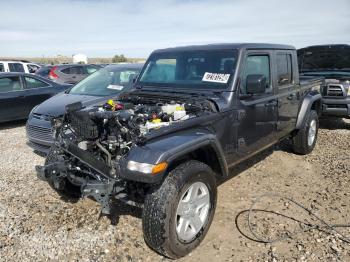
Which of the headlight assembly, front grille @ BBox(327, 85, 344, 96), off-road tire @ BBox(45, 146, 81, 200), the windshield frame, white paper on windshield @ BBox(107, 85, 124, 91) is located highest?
the windshield frame

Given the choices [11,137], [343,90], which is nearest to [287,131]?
[343,90]

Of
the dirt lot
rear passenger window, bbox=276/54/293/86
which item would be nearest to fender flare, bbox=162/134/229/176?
the dirt lot

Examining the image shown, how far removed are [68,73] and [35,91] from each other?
17.2 feet

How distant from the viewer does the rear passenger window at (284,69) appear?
4.94 meters

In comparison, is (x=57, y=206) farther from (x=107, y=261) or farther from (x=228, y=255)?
(x=228, y=255)

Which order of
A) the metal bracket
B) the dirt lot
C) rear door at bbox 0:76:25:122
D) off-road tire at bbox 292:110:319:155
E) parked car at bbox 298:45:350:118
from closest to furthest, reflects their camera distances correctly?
the metal bracket → the dirt lot → off-road tire at bbox 292:110:319:155 → parked car at bbox 298:45:350:118 → rear door at bbox 0:76:25:122

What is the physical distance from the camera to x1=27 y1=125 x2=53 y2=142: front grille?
218 inches

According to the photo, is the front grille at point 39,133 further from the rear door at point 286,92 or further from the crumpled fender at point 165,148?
the rear door at point 286,92

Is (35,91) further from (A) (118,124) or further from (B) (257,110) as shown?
(B) (257,110)

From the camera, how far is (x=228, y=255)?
327 cm

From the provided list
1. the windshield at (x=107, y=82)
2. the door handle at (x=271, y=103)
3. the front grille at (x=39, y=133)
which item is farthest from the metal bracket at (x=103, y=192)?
the windshield at (x=107, y=82)

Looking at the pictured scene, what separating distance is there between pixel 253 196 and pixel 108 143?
6.98ft

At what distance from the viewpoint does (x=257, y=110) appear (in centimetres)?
434

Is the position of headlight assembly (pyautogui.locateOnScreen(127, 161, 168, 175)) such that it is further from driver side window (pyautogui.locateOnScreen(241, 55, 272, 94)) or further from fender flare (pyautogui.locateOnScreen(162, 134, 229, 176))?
driver side window (pyautogui.locateOnScreen(241, 55, 272, 94))
